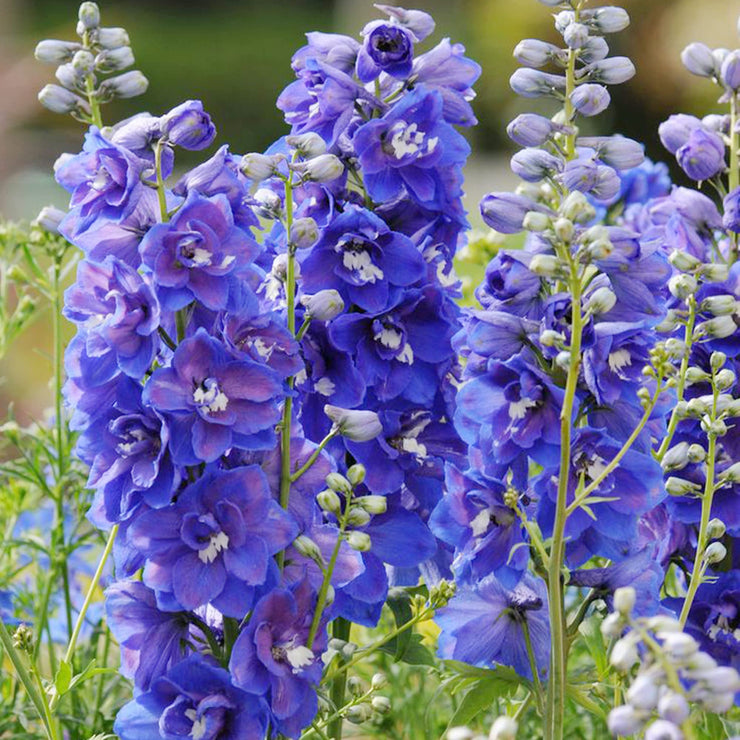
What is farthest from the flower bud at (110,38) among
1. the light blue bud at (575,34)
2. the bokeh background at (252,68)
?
the bokeh background at (252,68)

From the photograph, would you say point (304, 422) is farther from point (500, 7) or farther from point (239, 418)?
point (500, 7)

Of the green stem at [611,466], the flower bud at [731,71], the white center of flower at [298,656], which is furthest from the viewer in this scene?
the flower bud at [731,71]

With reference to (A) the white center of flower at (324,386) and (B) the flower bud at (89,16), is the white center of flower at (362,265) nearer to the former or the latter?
(A) the white center of flower at (324,386)

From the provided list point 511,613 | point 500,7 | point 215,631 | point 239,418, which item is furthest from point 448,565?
point 500,7

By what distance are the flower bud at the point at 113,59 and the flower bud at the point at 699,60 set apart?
0.70 m

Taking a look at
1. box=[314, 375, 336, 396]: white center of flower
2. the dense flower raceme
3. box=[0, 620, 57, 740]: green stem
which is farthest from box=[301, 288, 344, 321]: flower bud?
box=[0, 620, 57, 740]: green stem

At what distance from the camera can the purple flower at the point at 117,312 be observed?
1.31 m

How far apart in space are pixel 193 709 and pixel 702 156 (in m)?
0.89

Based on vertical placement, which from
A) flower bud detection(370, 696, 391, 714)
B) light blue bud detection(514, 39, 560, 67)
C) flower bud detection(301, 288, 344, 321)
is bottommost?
flower bud detection(370, 696, 391, 714)

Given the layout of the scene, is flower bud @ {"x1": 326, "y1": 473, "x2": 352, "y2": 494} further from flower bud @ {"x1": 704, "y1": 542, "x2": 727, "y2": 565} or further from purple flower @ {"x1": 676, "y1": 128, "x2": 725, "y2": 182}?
purple flower @ {"x1": 676, "y1": 128, "x2": 725, "y2": 182}

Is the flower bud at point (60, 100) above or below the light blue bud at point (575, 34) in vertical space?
below

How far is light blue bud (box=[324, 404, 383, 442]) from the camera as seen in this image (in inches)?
54.5

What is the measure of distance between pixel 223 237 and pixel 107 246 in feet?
0.43

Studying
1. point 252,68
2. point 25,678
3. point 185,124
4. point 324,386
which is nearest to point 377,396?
point 324,386
